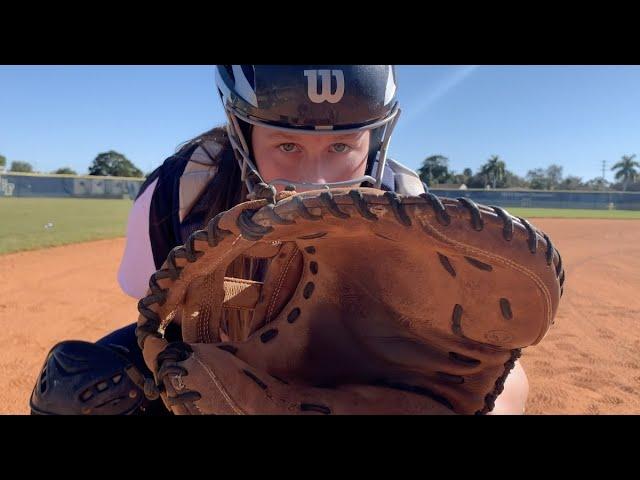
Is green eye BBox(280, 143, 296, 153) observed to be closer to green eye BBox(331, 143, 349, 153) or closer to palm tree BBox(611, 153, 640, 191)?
green eye BBox(331, 143, 349, 153)

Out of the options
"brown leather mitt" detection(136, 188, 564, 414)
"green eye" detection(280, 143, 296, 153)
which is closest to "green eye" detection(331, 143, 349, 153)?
"green eye" detection(280, 143, 296, 153)

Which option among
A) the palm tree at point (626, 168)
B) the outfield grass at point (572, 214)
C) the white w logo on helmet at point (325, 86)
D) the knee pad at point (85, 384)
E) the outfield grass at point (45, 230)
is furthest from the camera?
the palm tree at point (626, 168)

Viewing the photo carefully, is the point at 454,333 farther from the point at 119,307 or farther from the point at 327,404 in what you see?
the point at 119,307

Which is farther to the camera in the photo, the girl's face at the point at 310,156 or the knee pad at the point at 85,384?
the girl's face at the point at 310,156

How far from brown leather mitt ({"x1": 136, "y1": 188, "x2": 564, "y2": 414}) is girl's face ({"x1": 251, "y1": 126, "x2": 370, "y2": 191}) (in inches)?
16.5

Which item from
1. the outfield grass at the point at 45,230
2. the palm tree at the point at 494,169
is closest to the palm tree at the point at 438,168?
the palm tree at the point at 494,169

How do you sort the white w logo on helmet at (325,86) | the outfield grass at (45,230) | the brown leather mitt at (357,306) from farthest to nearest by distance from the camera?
the outfield grass at (45,230) → the white w logo on helmet at (325,86) → the brown leather mitt at (357,306)

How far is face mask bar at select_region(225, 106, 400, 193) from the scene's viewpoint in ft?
4.96

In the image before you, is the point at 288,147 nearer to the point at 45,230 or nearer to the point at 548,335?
the point at 548,335

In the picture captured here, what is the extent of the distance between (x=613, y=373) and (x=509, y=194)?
99.2 ft

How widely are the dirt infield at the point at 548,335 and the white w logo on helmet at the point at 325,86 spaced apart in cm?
222

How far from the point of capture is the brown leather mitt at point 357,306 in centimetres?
82

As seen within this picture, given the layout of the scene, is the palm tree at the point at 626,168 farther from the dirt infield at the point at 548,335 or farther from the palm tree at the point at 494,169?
the dirt infield at the point at 548,335
